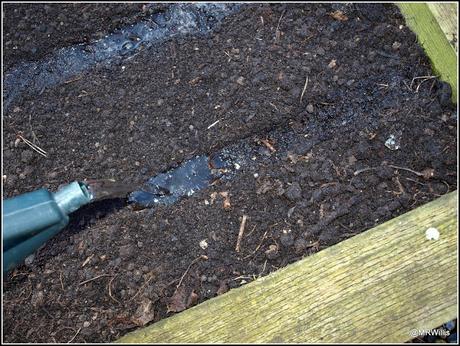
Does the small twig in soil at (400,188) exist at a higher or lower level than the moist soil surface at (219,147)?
lower

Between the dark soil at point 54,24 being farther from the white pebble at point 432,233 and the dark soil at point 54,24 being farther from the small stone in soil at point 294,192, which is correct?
the white pebble at point 432,233

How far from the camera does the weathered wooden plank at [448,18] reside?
2062mm

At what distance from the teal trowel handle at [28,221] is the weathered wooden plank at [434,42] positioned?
1533 mm

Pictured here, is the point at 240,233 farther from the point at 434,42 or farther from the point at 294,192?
the point at 434,42

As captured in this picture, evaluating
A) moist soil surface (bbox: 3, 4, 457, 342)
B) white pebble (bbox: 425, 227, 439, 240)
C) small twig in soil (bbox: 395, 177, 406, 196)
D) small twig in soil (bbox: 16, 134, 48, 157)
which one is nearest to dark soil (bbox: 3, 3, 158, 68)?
moist soil surface (bbox: 3, 4, 457, 342)

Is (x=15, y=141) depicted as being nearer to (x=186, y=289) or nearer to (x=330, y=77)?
(x=186, y=289)

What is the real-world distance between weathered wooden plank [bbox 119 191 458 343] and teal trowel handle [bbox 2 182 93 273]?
18.2 inches

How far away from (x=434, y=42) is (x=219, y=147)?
96cm

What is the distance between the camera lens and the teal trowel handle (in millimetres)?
1412

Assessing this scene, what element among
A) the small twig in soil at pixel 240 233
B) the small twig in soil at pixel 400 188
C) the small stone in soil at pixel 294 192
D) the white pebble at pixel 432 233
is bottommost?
the small twig in soil at pixel 400 188

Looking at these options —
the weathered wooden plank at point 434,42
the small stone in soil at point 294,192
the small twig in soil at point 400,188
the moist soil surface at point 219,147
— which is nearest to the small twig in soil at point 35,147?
the moist soil surface at point 219,147

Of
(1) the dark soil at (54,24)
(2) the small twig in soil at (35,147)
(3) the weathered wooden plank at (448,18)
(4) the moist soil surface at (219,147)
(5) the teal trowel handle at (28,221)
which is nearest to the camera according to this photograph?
(5) the teal trowel handle at (28,221)

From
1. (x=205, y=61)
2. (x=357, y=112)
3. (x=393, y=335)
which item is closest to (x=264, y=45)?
(x=205, y=61)

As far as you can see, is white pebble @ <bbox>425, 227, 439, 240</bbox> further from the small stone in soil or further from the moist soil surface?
the small stone in soil
